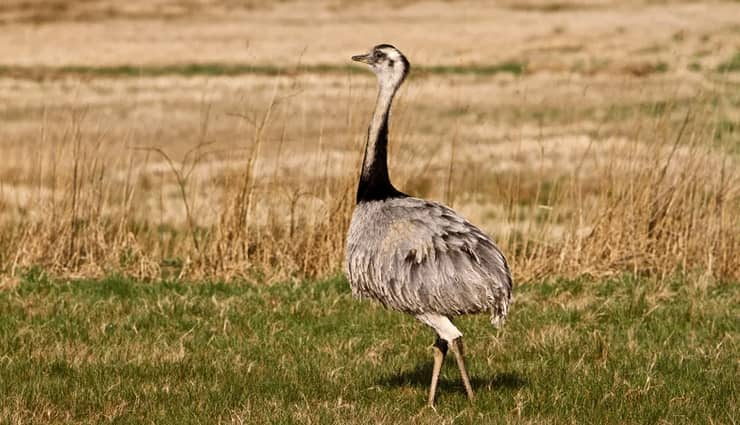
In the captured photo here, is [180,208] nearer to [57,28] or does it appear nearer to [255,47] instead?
[255,47]

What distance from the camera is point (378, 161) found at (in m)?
8.34

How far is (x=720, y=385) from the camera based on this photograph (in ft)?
27.8

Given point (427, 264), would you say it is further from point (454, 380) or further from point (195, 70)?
point (195, 70)

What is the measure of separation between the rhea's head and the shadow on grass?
2.07 metres

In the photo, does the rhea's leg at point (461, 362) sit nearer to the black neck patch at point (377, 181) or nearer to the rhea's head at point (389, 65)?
the black neck patch at point (377, 181)

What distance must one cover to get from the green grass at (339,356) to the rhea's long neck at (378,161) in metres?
1.32

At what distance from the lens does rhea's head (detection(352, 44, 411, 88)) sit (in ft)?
27.7

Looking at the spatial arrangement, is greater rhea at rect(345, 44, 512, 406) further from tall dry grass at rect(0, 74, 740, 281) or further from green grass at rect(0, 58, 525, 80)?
green grass at rect(0, 58, 525, 80)

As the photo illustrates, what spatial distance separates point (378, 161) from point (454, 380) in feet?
5.72

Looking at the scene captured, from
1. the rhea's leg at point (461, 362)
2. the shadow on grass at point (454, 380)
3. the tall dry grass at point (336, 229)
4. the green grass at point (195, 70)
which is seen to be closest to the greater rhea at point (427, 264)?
the rhea's leg at point (461, 362)

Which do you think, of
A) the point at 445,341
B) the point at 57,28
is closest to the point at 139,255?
the point at 445,341

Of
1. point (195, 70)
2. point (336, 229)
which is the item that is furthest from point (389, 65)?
point (195, 70)

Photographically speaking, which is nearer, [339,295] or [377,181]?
[377,181]

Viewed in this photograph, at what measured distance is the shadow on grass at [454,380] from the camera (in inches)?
338
